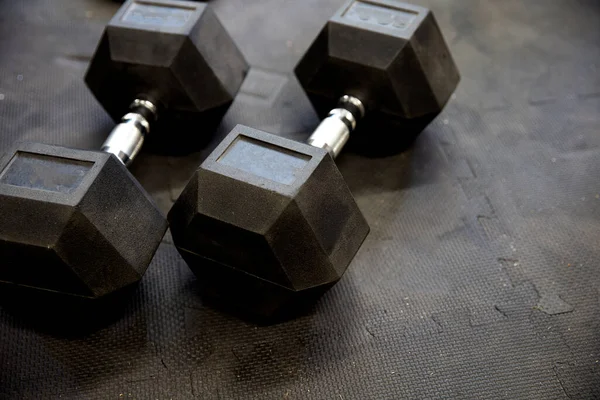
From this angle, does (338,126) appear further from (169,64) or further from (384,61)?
(169,64)

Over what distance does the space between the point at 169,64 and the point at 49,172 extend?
37 cm

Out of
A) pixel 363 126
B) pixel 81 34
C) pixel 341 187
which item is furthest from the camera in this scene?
pixel 81 34

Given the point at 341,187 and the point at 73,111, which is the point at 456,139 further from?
the point at 73,111

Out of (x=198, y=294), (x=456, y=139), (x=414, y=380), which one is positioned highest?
(x=456, y=139)

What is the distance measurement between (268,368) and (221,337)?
105 mm

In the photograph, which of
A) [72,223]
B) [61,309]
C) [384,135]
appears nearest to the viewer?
[72,223]

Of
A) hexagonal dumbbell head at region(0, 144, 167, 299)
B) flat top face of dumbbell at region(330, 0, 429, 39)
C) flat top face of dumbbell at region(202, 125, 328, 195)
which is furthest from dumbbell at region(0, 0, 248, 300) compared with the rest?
flat top face of dumbbell at region(330, 0, 429, 39)

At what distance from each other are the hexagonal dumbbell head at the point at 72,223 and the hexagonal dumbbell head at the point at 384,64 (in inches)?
19.6

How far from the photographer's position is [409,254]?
3.94 ft

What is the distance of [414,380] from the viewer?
103 centimetres

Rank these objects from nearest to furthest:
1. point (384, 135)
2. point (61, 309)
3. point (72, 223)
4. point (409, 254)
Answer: point (72, 223) → point (61, 309) → point (409, 254) → point (384, 135)

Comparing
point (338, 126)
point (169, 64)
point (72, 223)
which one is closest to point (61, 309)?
point (72, 223)

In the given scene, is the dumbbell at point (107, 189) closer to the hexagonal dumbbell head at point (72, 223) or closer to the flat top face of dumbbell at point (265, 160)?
the hexagonal dumbbell head at point (72, 223)

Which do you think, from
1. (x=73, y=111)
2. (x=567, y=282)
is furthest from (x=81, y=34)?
(x=567, y=282)
